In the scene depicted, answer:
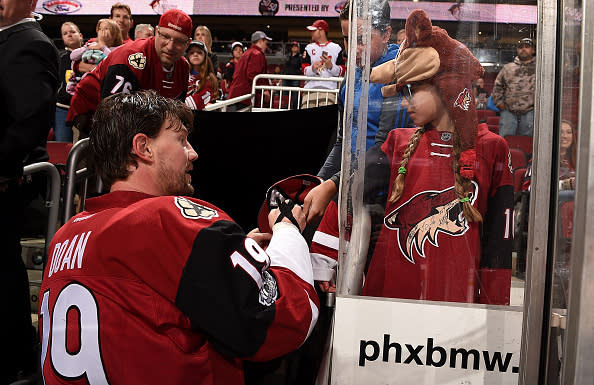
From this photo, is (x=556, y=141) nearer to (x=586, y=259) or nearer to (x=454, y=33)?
(x=586, y=259)

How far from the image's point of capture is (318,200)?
4.58 ft

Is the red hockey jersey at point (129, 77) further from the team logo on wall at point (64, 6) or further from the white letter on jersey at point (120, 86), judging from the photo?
the team logo on wall at point (64, 6)

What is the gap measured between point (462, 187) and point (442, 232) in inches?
3.8

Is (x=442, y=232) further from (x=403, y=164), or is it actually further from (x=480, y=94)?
(x=480, y=94)

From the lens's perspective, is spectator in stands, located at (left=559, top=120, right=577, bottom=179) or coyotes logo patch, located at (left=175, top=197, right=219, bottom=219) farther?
coyotes logo patch, located at (left=175, top=197, right=219, bottom=219)

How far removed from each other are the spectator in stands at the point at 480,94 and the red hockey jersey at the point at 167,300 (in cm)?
51

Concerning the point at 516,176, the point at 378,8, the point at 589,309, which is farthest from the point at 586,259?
the point at 378,8

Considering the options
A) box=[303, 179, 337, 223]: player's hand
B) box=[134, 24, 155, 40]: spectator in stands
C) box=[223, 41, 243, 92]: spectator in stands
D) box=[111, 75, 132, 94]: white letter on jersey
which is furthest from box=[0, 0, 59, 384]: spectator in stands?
box=[223, 41, 243, 92]: spectator in stands

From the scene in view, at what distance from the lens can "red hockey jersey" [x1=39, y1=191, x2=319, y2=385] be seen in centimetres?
116

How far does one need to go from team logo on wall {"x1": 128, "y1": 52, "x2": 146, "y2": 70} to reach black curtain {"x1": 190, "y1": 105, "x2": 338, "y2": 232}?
414mm

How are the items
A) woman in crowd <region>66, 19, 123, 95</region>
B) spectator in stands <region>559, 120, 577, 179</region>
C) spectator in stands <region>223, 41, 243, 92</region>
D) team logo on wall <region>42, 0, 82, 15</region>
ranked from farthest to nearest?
team logo on wall <region>42, 0, 82, 15</region>
spectator in stands <region>223, 41, 243, 92</region>
woman in crowd <region>66, 19, 123, 95</region>
spectator in stands <region>559, 120, 577, 179</region>

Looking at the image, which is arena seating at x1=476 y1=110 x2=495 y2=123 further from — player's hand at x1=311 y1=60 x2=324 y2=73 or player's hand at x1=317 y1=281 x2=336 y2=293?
player's hand at x1=311 y1=60 x2=324 y2=73

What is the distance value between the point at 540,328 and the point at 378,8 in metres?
0.66

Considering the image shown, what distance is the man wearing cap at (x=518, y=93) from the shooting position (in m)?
1.00
